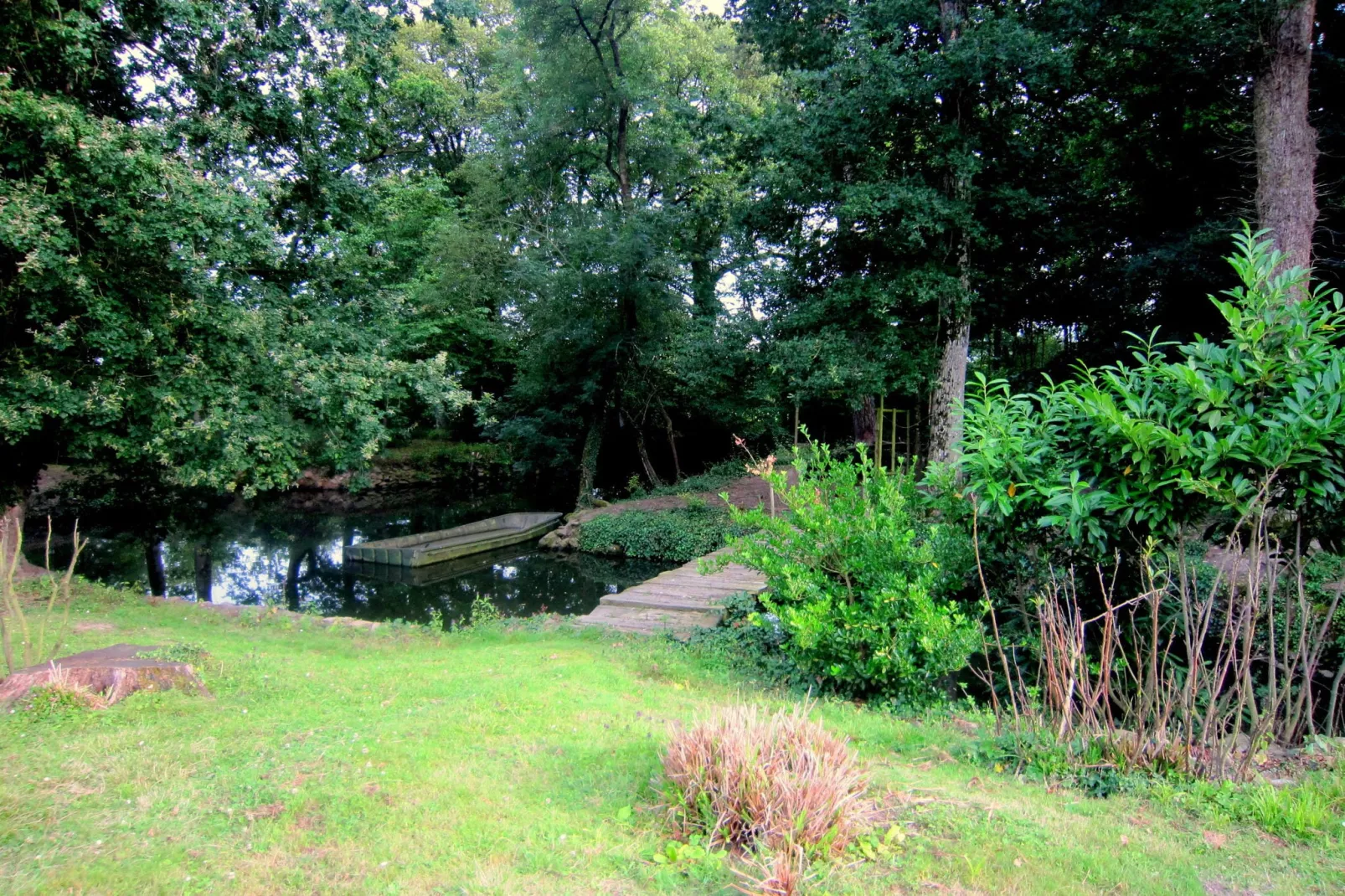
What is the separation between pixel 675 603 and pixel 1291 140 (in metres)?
9.18

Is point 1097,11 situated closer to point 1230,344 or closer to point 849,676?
point 1230,344

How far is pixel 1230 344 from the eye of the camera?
456 centimetres

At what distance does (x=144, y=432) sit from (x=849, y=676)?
8706mm

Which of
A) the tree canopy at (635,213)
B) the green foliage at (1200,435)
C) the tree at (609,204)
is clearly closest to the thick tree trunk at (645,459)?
the tree at (609,204)

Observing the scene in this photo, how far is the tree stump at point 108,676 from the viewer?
434cm

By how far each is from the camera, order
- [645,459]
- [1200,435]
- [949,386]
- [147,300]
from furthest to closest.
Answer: [645,459] → [949,386] → [147,300] → [1200,435]

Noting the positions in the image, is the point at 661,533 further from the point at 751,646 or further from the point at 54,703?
the point at 54,703

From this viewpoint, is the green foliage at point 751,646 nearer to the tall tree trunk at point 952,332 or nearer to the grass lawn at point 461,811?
the grass lawn at point 461,811

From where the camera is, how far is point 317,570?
16078 mm

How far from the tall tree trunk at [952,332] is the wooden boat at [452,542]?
10.4 m

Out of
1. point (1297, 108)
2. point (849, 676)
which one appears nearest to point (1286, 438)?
point (849, 676)

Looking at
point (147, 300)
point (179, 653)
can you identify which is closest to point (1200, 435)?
point (179, 653)

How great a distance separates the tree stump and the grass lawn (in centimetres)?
15

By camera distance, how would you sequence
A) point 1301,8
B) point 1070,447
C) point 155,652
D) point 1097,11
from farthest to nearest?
point 1097,11
point 1301,8
point 155,652
point 1070,447
